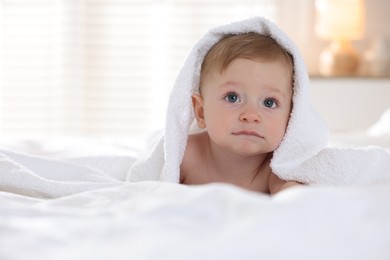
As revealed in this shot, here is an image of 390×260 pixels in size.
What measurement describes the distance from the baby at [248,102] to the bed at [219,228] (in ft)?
2.01

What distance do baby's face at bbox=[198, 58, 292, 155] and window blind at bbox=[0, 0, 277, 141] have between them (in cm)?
308

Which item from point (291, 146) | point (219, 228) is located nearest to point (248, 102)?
point (291, 146)

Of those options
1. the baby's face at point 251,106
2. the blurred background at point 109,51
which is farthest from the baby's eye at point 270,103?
the blurred background at point 109,51

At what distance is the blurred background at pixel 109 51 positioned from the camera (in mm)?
4672

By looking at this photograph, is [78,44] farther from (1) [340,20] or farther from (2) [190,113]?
(2) [190,113]

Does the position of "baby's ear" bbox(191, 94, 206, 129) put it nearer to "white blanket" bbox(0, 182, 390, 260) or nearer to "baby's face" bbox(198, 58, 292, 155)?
"baby's face" bbox(198, 58, 292, 155)

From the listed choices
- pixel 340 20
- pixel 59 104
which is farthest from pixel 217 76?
pixel 59 104

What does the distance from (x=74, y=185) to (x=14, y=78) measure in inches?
135

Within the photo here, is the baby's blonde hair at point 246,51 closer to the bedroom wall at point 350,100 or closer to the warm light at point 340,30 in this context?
the bedroom wall at point 350,100

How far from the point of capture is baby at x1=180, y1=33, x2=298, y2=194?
1583mm

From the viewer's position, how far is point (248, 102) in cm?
159

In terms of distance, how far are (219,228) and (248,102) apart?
75 cm

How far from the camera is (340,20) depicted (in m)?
4.31

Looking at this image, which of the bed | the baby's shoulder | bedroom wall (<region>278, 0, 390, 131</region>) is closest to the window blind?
bedroom wall (<region>278, 0, 390, 131</region>)
